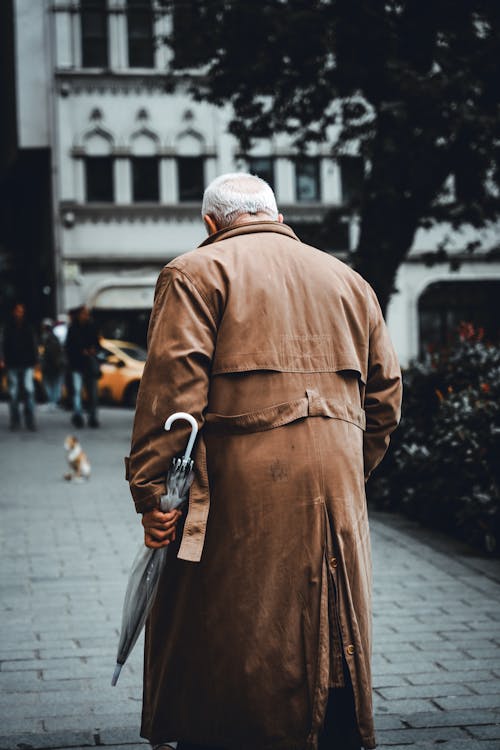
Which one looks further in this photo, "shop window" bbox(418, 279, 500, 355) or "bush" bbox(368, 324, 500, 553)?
"shop window" bbox(418, 279, 500, 355)

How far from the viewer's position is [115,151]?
1244 inches

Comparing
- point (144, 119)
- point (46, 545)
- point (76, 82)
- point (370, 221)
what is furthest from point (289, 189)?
point (46, 545)

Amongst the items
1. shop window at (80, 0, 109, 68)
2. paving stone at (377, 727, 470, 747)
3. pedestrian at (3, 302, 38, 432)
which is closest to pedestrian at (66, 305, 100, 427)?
pedestrian at (3, 302, 38, 432)

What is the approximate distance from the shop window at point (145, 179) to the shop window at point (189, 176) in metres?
0.70

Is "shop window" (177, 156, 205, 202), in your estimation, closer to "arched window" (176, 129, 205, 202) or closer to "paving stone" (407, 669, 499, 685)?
"arched window" (176, 129, 205, 202)

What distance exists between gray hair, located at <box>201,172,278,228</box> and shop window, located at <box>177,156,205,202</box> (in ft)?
96.6

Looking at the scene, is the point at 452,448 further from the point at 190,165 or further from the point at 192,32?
the point at 190,165

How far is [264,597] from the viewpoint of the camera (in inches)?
119

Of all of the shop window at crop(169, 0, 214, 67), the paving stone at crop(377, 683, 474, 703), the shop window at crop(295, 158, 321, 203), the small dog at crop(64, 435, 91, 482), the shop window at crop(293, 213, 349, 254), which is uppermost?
the shop window at crop(169, 0, 214, 67)

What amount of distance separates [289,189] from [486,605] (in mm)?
27887

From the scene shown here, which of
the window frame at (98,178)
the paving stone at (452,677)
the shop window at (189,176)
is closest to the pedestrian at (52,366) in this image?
the window frame at (98,178)

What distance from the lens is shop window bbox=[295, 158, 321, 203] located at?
109 ft

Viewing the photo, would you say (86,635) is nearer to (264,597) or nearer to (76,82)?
(264,597)

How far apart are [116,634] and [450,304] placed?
2937 centimetres
